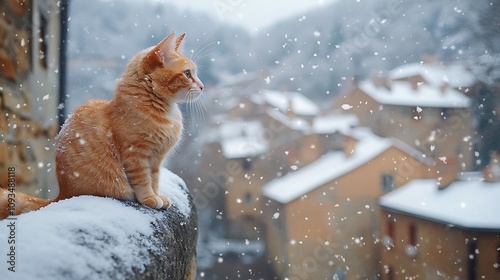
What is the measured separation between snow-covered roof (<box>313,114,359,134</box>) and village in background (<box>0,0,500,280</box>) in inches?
2.0

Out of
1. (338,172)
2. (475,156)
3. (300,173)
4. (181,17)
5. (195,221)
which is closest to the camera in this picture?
(195,221)

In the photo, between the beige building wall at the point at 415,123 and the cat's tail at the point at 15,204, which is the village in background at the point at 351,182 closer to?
the beige building wall at the point at 415,123

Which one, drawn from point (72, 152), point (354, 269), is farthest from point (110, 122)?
point (354, 269)

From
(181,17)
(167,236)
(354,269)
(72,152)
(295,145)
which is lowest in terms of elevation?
(354,269)

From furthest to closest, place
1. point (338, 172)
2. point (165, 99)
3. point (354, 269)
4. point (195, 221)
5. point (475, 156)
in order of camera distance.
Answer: point (338, 172)
point (475, 156)
point (354, 269)
point (195, 221)
point (165, 99)

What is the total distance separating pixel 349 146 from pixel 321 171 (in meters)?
0.71

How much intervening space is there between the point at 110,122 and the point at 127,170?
0.11 m

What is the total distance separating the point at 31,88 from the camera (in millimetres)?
1038

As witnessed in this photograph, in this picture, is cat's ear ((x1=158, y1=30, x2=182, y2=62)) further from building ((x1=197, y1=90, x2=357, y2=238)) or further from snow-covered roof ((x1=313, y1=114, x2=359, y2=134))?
snow-covered roof ((x1=313, y1=114, x2=359, y2=134))

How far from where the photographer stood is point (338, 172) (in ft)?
22.6

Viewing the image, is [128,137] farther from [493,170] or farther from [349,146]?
[349,146]

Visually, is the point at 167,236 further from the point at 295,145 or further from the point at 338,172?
the point at 295,145

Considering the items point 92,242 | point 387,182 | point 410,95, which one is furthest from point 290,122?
point 92,242

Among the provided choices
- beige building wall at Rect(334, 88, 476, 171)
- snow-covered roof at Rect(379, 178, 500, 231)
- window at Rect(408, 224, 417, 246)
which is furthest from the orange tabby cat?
beige building wall at Rect(334, 88, 476, 171)
